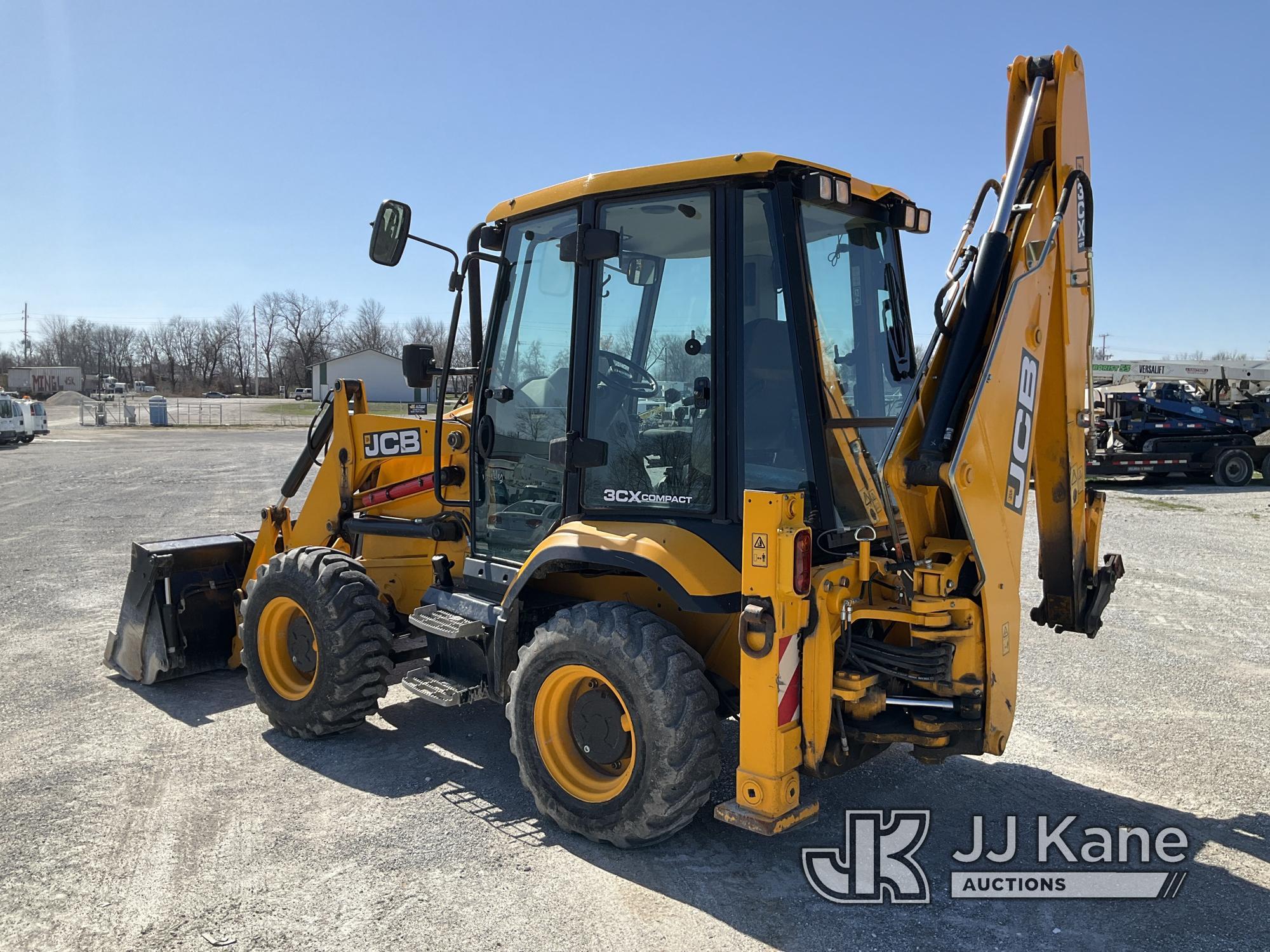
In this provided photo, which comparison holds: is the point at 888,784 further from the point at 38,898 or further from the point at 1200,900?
the point at 38,898

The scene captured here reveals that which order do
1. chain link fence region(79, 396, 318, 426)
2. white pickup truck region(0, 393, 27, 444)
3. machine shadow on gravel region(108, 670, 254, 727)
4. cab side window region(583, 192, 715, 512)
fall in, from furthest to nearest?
chain link fence region(79, 396, 318, 426)
white pickup truck region(0, 393, 27, 444)
machine shadow on gravel region(108, 670, 254, 727)
cab side window region(583, 192, 715, 512)

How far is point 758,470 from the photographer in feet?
12.4

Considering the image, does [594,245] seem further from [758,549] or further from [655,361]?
[758,549]

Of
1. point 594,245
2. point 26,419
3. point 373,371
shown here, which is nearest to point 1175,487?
point 594,245

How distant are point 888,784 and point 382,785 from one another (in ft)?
7.83

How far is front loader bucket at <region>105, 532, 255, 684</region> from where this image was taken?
20.0 feet

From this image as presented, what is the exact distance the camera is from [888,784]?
4.53 meters

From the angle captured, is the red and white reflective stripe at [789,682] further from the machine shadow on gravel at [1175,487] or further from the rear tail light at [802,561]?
the machine shadow on gravel at [1175,487]

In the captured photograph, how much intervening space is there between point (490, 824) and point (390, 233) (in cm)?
266

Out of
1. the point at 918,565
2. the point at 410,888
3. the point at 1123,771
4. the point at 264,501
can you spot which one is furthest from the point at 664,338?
the point at 264,501

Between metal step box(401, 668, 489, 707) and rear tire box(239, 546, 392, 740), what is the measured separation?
33 centimetres

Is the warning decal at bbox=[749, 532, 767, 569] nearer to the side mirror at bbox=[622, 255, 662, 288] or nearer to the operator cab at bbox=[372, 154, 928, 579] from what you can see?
the operator cab at bbox=[372, 154, 928, 579]

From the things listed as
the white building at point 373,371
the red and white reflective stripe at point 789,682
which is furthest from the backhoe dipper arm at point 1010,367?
the white building at point 373,371

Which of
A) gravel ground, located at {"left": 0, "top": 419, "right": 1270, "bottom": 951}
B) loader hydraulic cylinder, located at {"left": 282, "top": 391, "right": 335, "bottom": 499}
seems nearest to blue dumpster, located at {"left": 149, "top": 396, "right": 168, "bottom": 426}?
gravel ground, located at {"left": 0, "top": 419, "right": 1270, "bottom": 951}
